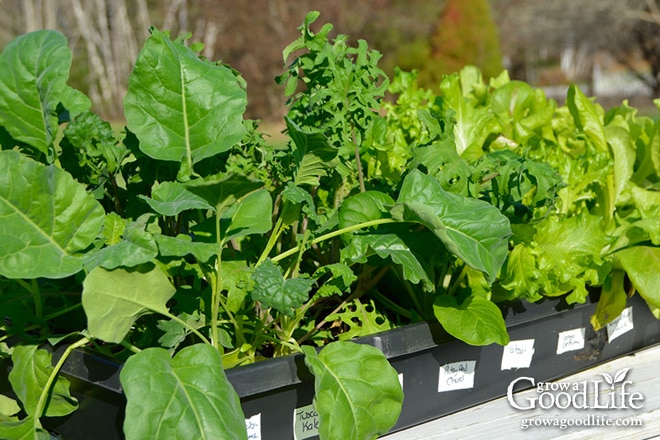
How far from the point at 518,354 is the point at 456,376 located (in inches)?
5.6

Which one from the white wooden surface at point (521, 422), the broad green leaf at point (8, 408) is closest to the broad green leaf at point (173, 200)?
the broad green leaf at point (8, 408)

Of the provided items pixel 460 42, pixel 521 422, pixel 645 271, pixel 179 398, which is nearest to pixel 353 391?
pixel 179 398

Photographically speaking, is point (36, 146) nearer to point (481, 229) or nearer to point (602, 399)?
point (481, 229)

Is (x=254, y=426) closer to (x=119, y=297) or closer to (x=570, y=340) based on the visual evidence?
(x=119, y=297)

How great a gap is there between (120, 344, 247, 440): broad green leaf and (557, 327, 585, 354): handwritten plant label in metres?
0.65

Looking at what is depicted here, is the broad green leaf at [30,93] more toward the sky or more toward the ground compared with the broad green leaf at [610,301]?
more toward the sky

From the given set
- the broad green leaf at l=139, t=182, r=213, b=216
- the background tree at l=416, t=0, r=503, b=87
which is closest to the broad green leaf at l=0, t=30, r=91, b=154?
the broad green leaf at l=139, t=182, r=213, b=216

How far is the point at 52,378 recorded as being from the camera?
89 cm

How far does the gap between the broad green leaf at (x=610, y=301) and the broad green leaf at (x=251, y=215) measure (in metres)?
0.63

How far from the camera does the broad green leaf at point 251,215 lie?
3.20ft

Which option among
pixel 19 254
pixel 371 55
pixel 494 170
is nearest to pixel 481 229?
pixel 494 170

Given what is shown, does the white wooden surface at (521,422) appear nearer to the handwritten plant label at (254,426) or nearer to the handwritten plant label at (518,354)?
the handwritten plant label at (518,354)

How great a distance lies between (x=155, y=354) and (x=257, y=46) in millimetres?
10187

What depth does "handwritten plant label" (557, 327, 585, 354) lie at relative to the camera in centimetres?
127
